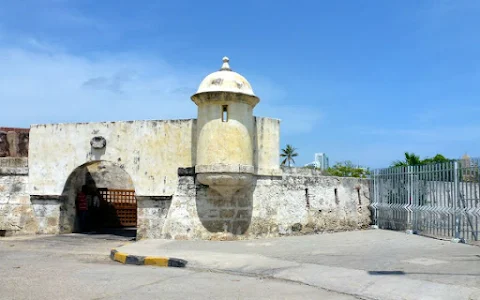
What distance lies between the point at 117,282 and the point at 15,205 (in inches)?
321

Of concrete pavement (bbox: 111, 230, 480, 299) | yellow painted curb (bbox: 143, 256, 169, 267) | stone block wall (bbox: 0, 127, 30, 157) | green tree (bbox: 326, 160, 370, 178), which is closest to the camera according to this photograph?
concrete pavement (bbox: 111, 230, 480, 299)

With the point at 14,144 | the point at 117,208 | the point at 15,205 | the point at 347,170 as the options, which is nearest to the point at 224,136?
the point at 15,205

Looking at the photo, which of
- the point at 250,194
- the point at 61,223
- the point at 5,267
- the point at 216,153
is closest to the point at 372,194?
the point at 250,194

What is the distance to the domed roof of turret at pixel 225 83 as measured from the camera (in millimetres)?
11562

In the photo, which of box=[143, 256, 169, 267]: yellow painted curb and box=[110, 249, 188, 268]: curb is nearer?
box=[110, 249, 188, 268]: curb

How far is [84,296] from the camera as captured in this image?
18.7 ft

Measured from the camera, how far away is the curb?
825cm

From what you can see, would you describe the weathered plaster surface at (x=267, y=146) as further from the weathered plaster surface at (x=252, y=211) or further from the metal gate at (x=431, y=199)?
the metal gate at (x=431, y=199)

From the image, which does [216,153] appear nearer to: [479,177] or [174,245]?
[174,245]

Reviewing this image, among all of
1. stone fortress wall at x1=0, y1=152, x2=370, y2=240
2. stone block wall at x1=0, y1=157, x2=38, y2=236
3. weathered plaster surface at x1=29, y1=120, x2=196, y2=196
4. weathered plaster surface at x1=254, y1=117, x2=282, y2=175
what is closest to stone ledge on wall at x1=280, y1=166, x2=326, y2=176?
stone fortress wall at x1=0, y1=152, x2=370, y2=240

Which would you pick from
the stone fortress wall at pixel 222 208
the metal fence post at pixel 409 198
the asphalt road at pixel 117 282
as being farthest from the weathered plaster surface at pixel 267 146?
the asphalt road at pixel 117 282

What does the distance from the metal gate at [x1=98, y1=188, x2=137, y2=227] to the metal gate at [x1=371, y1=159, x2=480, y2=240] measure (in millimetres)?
9196

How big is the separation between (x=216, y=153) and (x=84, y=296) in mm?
6028

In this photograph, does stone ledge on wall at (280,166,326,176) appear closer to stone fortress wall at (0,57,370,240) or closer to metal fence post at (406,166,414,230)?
stone fortress wall at (0,57,370,240)
